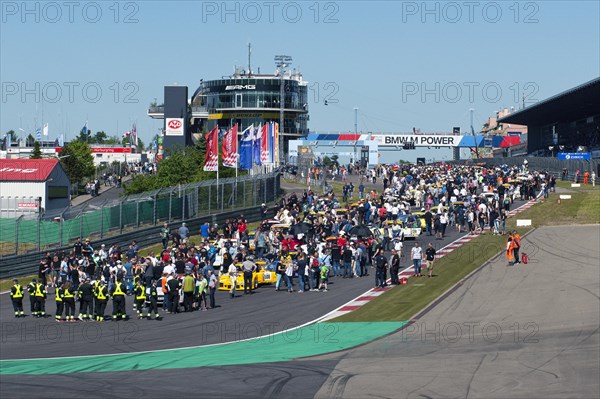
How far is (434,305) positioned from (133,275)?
9731mm

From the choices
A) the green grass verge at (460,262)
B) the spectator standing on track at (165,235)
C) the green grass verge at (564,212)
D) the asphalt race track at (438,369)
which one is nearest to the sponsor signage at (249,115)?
the green grass verge at (460,262)

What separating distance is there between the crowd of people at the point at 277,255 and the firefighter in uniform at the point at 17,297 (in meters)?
0.03

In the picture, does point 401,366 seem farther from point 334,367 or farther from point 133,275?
point 133,275

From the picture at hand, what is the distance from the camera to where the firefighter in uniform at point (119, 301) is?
2502 centimetres

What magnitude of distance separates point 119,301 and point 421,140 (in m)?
108

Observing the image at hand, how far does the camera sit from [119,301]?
25.1 meters

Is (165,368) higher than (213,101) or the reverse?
the reverse

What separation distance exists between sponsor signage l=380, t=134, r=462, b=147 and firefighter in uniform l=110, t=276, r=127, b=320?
10252cm

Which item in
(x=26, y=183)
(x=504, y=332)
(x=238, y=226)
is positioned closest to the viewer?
(x=504, y=332)

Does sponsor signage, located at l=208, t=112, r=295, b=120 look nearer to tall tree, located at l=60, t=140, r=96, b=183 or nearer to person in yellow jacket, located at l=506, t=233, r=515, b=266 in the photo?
tall tree, located at l=60, t=140, r=96, b=183

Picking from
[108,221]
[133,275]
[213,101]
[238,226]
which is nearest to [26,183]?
[108,221]

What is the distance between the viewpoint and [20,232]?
35688 millimetres

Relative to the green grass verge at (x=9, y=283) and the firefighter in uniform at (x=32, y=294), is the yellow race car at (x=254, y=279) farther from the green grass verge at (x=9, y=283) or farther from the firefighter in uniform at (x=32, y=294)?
the green grass verge at (x=9, y=283)

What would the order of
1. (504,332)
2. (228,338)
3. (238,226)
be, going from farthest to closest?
1. (238,226)
2. (228,338)
3. (504,332)
